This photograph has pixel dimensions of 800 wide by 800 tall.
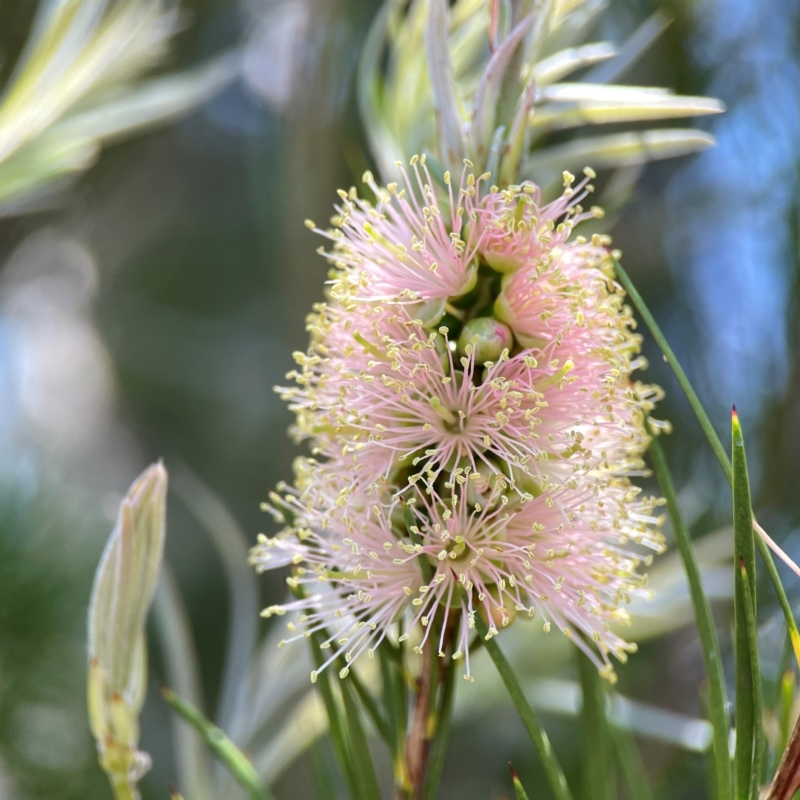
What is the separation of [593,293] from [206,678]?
4.10 feet

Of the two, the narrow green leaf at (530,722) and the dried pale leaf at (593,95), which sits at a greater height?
the dried pale leaf at (593,95)

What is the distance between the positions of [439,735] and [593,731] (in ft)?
0.23

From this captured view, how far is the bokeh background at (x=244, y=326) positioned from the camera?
31.2 inches

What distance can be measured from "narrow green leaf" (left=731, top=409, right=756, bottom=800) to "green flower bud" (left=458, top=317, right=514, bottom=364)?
0.33ft

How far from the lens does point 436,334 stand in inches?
12.7

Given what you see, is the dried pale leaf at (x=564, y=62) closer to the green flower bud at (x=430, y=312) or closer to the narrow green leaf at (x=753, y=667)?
the green flower bud at (x=430, y=312)

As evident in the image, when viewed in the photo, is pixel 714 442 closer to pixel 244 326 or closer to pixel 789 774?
pixel 789 774

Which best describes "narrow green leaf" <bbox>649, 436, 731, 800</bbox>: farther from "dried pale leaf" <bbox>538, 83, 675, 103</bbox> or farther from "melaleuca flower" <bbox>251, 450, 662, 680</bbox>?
"dried pale leaf" <bbox>538, 83, 675, 103</bbox>

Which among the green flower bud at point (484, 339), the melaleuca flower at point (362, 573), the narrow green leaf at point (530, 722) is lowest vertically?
the narrow green leaf at point (530, 722)

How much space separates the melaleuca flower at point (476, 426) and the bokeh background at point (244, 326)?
25 cm

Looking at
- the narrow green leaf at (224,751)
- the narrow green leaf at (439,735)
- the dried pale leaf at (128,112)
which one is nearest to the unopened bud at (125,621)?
the narrow green leaf at (224,751)

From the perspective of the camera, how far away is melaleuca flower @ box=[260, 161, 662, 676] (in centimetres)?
33

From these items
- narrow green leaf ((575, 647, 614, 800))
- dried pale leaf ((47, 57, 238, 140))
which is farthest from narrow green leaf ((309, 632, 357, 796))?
dried pale leaf ((47, 57, 238, 140))

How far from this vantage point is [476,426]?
34 centimetres
